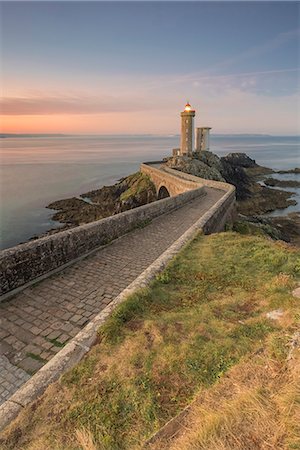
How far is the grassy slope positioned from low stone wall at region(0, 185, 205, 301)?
11.2 ft

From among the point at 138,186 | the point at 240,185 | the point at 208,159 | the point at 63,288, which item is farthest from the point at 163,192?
the point at 63,288

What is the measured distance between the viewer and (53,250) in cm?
797

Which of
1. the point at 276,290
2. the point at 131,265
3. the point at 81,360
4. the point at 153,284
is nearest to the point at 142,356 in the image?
the point at 81,360

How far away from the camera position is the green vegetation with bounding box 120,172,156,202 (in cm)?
3469

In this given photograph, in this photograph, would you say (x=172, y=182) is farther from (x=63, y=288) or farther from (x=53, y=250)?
(x=63, y=288)

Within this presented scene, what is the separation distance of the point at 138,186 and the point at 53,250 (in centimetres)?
2968

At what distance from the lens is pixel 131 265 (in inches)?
337

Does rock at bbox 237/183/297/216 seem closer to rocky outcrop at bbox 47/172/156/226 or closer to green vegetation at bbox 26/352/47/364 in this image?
rocky outcrop at bbox 47/172/156/226

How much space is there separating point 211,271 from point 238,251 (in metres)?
1.75

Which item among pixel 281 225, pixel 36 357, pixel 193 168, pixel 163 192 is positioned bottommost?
pixel 281 225

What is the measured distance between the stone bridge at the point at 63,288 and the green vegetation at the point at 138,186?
2223cm

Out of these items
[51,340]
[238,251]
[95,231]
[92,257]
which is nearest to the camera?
[51,340]

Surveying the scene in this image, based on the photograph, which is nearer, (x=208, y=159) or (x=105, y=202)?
(x=105, y=202)

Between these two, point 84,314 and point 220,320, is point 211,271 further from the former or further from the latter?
point 84,314
